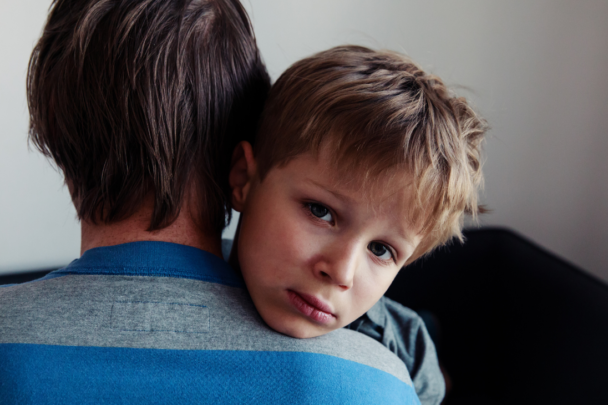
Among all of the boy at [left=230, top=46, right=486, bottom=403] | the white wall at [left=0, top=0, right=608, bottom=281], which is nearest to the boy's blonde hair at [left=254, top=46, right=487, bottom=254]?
the boy at [left=230, top=46, right=486, bottom=403]

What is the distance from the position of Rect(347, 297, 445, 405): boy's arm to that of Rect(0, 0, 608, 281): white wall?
81 centimetres

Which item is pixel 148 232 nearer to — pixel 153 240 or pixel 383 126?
pixel 153 240

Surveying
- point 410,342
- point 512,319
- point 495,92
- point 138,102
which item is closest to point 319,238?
point 138,102

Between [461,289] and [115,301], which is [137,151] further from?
[461,289]

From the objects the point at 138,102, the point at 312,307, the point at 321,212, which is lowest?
the point at 312,307

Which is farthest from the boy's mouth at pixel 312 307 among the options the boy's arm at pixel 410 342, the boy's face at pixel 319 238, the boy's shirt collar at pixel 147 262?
the boy's arm at pixel 410 342

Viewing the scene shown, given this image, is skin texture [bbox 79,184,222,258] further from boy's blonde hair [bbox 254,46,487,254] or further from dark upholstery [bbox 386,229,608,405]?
dark upholstery [bbox 386,229,608,405]

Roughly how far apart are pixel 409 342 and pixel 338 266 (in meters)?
0.38

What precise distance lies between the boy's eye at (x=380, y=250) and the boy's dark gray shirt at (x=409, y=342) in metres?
0.20

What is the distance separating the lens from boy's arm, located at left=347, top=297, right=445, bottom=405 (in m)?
0.91

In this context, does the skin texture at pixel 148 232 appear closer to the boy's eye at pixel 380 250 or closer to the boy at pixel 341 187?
the boy at pixel 341 187

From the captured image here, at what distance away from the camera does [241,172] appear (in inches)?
30.0

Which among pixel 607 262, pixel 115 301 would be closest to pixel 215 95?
pixel 115 301

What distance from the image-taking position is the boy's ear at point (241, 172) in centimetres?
75
